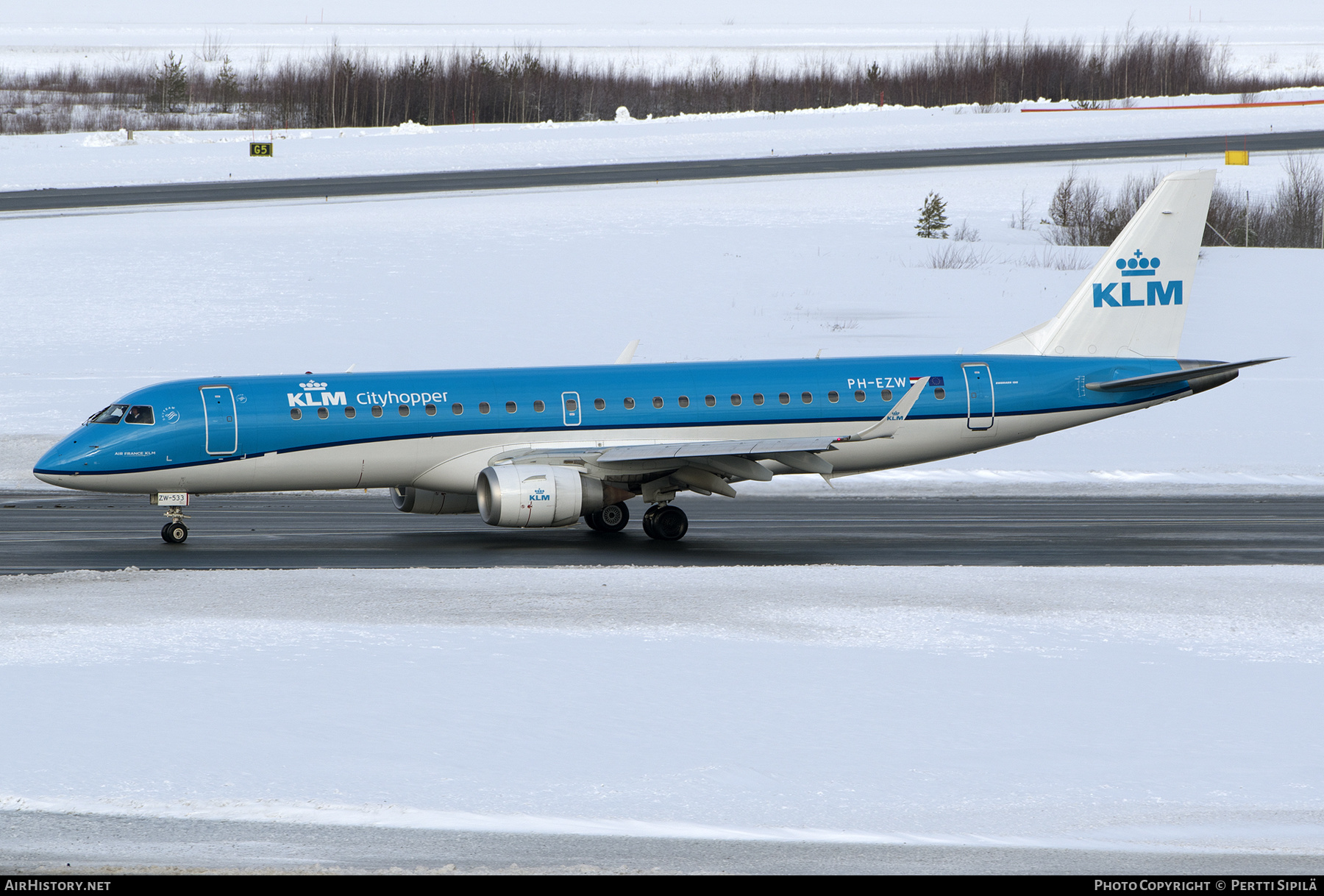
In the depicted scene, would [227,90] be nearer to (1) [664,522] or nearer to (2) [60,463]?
(2) [60,463]

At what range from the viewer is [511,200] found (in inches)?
2731

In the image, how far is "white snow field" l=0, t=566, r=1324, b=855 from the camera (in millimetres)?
12688

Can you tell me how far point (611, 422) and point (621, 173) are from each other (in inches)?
1896

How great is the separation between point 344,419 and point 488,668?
13.6m

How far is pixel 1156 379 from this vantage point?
33.2m

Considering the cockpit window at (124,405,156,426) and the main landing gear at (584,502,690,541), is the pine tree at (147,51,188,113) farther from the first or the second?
the main landing gear at (584,502,690,541)

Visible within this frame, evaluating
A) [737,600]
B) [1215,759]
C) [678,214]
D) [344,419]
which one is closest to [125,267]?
[678,214]

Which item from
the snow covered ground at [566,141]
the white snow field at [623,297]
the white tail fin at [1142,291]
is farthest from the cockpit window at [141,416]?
the snow covered ground at [566,141]

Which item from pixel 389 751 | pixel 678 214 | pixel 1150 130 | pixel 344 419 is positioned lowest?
pixel 389 751

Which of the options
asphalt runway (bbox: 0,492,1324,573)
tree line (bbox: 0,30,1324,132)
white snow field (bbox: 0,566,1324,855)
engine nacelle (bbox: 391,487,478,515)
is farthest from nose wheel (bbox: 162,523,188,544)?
tree line (bbox: 0,30,1324,132)

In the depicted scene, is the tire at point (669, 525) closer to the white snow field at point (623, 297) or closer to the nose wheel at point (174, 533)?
the white snow field at point (623, 297)

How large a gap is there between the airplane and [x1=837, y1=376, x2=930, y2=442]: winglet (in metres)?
0.06

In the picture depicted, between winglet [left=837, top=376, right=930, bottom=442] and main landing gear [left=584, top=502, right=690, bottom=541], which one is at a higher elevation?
winglet [left=837, top=376, right=930, bottom=442]
